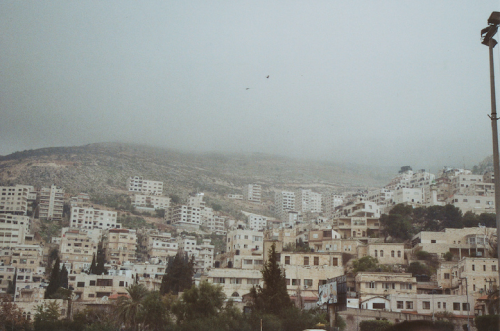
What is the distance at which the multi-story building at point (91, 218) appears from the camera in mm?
103688

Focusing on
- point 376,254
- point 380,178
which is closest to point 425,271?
point 376,254

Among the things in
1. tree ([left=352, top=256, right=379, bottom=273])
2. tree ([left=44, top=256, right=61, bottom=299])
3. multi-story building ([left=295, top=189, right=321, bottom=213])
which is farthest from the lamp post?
multi-story building ([left=295, top=189, right=321, bottom=213])

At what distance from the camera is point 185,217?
385 feet

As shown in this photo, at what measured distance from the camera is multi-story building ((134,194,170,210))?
12572 centimetres

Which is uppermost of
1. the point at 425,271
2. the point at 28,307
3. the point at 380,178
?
the point at 380,178

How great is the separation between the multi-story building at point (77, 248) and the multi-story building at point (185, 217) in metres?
30.0

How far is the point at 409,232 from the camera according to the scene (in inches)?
2539

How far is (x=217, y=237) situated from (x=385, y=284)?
69.5 metres

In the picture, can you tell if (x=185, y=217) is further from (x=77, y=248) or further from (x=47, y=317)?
(x=47, y=317)

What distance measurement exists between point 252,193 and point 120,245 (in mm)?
70165

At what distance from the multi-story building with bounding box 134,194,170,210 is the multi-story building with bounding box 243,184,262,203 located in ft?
93.1

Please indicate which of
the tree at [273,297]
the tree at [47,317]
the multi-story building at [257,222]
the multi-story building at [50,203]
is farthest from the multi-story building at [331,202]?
the tree at [273,297]

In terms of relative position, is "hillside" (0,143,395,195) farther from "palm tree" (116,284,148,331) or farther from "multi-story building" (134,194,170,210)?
"palm tree" (116,284,148,331)

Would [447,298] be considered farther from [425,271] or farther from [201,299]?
[201,299]
